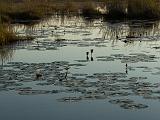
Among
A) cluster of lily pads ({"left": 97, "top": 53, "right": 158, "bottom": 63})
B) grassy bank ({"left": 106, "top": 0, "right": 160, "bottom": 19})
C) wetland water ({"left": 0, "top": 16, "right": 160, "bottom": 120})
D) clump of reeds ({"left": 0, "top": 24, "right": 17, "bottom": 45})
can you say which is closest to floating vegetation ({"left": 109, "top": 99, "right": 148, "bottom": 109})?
wetland water ({"left": 0, "top": 16, "right": 160, "bottom": 120})

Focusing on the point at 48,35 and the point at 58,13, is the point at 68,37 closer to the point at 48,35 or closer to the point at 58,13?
the point at 48,35

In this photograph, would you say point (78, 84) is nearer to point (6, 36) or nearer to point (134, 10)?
point (6, 36)

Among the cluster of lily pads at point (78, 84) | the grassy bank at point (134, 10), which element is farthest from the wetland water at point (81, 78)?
the grassy bank at point (134, 10)

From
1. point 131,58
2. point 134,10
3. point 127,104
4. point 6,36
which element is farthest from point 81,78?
point 134,10

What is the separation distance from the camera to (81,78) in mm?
10023

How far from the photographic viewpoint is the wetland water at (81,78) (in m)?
7.83

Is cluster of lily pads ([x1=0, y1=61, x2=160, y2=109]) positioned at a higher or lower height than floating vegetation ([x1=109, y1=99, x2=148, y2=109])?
higher

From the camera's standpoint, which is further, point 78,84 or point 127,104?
point 78,84

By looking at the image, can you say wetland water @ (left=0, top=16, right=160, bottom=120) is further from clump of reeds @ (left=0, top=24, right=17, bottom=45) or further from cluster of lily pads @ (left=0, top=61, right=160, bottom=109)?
clump of reeds @ (left=0, top=24, right=17, bottom=45)

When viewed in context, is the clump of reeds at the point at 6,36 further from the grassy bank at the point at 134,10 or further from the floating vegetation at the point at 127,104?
the grassy bank at the point at 134,10

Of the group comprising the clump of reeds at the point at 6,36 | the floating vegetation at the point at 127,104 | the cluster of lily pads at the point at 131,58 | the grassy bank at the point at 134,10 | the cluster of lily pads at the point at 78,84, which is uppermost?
the grassy bank at the point at 134,10

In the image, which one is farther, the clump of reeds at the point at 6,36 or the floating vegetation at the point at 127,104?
A: the clump of reeds at the point at 6,36

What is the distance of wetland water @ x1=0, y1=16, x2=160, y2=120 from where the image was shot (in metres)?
7.83

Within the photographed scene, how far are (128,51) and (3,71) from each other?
168 inches
